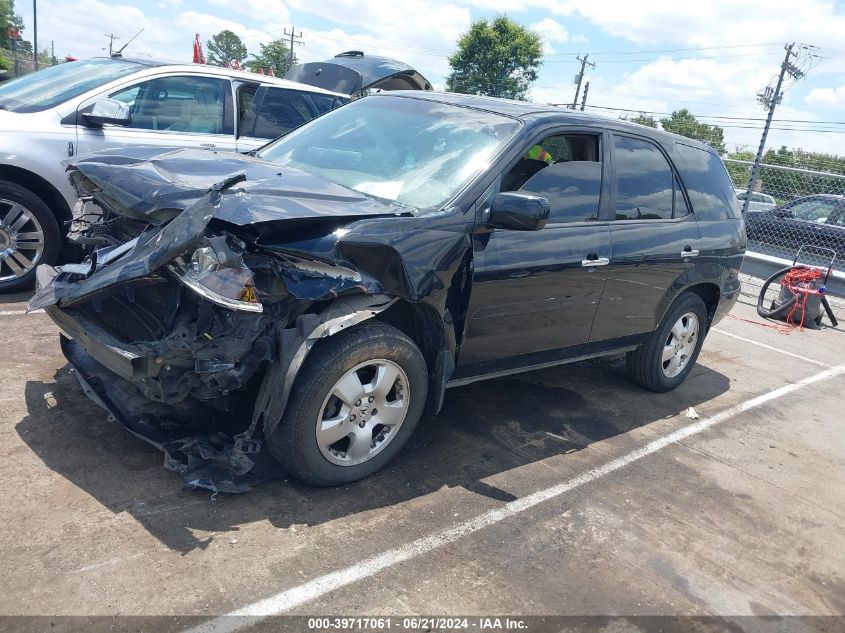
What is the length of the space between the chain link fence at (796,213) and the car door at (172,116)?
8.81 meters

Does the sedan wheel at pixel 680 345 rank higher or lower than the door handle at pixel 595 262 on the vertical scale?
lower

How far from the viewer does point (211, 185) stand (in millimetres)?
3422

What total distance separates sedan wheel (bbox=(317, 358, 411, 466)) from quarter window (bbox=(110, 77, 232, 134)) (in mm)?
3875

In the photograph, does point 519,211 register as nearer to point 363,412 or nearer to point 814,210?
point 363,412

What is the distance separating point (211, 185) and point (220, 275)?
0.69 metres

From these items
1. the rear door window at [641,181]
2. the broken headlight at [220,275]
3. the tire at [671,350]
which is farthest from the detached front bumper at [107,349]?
the tire at [671,350]

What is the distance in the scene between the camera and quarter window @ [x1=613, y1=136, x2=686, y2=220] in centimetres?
465

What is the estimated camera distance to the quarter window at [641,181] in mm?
4652

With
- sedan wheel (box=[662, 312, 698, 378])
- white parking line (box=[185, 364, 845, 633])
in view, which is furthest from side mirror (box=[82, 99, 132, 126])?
sedan wheel (box=[662, 312, 698, 378])

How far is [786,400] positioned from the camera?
19.9ft

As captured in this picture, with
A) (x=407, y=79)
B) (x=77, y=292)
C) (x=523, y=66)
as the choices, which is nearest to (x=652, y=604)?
(x=77, y=292)

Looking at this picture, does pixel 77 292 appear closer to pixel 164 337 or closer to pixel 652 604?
pixel 164 337

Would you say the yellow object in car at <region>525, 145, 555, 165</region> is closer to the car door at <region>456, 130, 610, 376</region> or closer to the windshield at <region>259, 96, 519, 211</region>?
the car door at <region>456, 130, 610, 376</region>

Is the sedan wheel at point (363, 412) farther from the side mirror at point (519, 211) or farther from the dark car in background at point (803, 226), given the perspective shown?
the dark car in background at point (803, 226)
